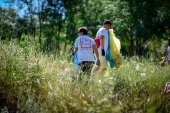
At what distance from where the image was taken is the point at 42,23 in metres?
40.8

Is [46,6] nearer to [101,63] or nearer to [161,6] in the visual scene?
[161,6]

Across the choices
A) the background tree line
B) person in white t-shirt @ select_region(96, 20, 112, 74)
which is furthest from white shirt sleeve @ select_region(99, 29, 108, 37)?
the background tree line

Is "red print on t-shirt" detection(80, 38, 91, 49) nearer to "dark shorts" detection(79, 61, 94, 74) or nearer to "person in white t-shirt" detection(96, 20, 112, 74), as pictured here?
"dark shorts" detection(79, 61, 94, 74)

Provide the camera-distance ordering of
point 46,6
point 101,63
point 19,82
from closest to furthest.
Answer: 1. point 19,82
2. point 101,63
3. point 46,6

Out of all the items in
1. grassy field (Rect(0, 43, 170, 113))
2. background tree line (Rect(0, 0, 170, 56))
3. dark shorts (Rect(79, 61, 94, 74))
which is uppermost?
background tree line (Rect(0, 0, 170, 56))

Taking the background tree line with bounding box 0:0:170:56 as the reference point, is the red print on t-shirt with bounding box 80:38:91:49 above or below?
below

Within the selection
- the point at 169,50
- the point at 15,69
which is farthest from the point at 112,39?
the point at 15,69

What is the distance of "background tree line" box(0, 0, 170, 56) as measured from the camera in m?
37.0

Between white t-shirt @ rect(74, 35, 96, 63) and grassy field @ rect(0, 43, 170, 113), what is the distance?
7.95ft

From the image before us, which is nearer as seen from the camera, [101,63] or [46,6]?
[101,63]

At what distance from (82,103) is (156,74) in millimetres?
2797

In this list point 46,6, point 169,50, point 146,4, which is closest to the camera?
point 169,50

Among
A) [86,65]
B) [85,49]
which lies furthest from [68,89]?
[85,49]

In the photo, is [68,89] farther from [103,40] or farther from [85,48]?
[103,40]
